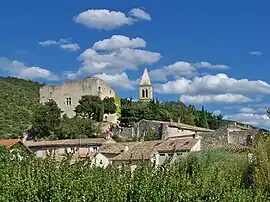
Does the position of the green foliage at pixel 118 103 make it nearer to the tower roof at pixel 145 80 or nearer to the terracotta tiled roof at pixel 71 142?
the tower roof at pixel 145 80

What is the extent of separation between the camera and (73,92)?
84.4m

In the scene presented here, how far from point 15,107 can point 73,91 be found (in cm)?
1045

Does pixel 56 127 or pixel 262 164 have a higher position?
pixel 56 127

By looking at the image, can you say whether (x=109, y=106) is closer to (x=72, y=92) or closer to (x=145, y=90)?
(x=72, y=92)

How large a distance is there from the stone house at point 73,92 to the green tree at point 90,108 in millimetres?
4704

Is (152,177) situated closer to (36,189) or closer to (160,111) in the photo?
(36,189)

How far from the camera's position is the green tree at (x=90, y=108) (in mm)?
72500

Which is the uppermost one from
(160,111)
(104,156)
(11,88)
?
(11,88)

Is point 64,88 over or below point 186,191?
over

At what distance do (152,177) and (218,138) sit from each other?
3289 centimetres

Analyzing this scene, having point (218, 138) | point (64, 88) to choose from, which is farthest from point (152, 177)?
point (64, 88)

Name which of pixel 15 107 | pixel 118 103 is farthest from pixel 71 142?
pixel 118 103

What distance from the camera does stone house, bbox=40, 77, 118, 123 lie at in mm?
82875

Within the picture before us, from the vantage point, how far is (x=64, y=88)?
85.8 meters
